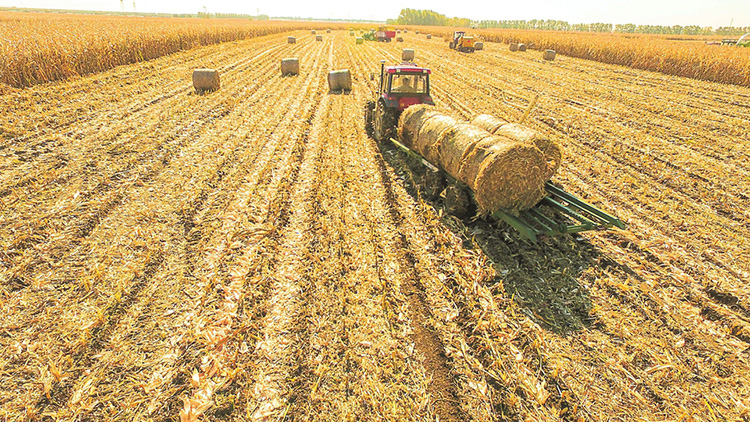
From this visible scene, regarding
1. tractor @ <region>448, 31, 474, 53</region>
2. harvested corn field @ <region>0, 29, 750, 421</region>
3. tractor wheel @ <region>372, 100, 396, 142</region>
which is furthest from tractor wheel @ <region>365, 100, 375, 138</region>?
tractor @ <region>448, 31, 474, 53</region>

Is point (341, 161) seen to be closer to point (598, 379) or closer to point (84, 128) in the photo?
point (598, 379)

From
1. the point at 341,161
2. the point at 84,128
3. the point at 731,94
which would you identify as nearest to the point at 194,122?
the point at 84,128

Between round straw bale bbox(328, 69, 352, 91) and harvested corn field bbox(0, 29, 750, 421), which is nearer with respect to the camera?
harvested corn field bbox(0, 29, 750, 421)

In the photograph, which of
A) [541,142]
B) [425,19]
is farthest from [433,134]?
[425,19]

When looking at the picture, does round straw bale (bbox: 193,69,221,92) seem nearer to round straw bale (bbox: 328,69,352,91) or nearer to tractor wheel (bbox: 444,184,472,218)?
round straw bale (bbox: 328,69,352,91)

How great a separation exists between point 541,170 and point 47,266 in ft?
29.3

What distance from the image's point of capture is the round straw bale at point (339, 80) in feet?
54.7

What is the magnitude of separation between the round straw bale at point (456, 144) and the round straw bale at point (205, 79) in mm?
13476

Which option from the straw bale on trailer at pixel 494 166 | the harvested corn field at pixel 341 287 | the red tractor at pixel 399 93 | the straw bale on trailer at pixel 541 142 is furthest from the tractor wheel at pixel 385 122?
the straw bale on trailer at pixel 541 142

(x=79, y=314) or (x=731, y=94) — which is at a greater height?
(x=731, y=94)

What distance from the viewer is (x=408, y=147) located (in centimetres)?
909

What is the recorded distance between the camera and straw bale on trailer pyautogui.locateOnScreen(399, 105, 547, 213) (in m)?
5.82

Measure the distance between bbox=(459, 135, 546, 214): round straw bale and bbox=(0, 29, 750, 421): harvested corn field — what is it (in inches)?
35.6

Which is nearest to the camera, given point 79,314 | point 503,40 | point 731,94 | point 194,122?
point 79,314
